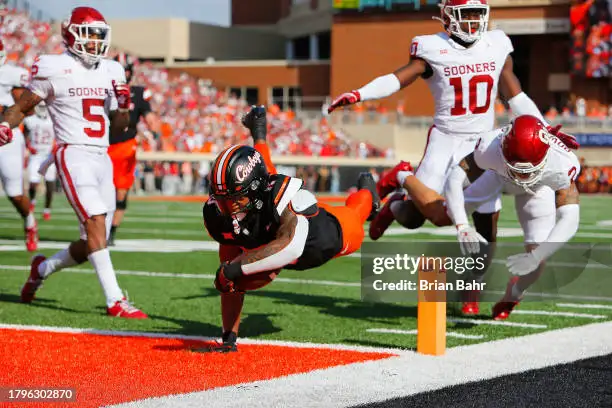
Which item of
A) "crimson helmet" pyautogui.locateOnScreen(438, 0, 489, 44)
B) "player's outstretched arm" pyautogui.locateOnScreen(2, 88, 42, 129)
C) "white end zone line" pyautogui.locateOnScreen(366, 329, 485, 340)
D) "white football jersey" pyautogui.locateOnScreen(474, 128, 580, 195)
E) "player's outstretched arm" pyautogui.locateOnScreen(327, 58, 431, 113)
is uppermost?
"crimson helmet" pyautogui.locateOnScreen(438, 0, 489, 44)

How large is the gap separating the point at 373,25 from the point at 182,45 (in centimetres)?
1157

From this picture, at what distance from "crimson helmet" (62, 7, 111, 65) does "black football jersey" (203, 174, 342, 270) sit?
2456 millimetres

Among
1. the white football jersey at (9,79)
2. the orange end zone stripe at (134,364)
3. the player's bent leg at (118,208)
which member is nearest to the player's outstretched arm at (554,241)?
the orange end zone stripe at (134,364)

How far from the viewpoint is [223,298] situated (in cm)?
557

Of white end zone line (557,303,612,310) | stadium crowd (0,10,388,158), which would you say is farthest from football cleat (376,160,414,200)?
stadium crowd (0,10,388,158)

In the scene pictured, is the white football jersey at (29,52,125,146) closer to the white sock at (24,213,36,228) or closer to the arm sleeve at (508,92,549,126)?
the arm sleeve at (508,92,549,126)

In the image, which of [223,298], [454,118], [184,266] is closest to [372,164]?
[184,266]

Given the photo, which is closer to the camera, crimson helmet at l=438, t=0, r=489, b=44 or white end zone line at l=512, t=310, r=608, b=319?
white end zone line at l=512, t=310, r=608, b=319

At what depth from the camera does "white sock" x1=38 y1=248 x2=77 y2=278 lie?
23.9ft

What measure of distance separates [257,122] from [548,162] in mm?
1648

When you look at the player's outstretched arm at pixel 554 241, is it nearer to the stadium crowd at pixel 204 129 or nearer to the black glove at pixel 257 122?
the black glove at pixel 257 122

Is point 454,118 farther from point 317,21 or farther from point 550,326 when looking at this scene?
point 317,21

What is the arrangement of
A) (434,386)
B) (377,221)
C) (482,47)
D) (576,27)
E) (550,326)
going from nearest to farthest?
(434,386) < (550,326) < (482,47) < (377,221) < (576,27)

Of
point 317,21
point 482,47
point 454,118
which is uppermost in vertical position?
point 317,21
